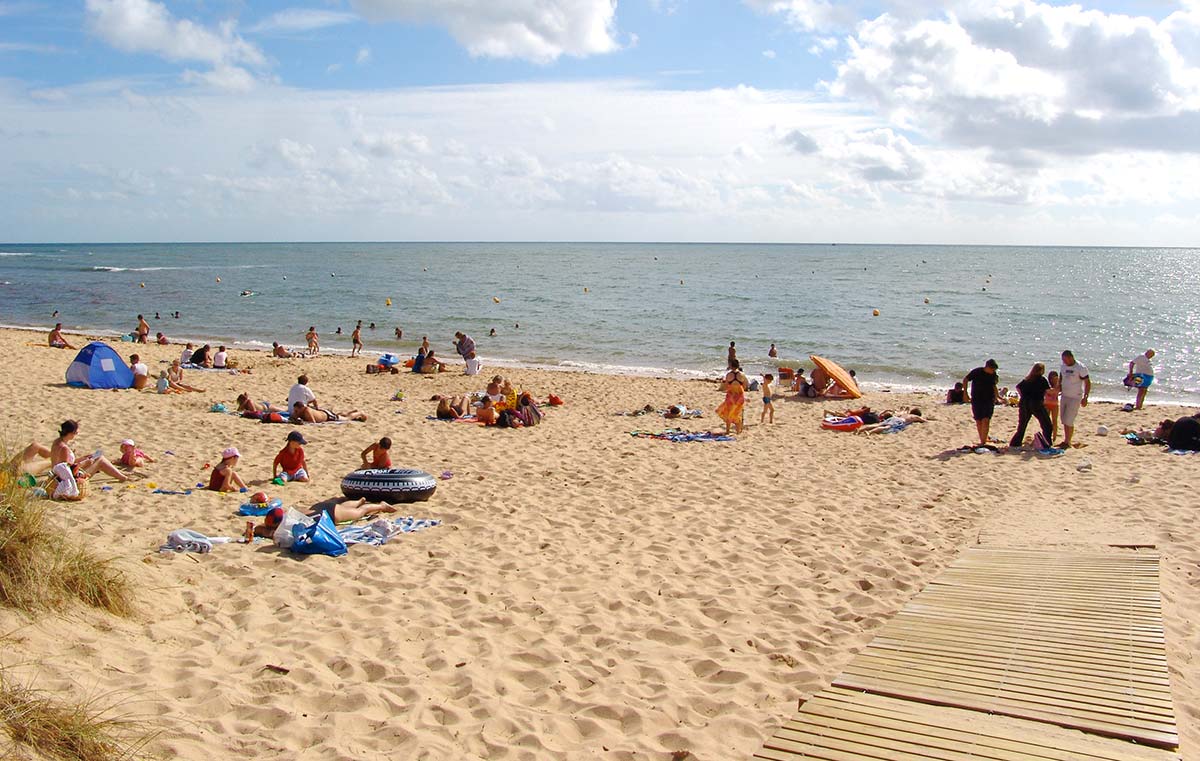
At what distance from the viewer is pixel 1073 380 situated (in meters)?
12.7

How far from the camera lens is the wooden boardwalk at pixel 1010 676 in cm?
394

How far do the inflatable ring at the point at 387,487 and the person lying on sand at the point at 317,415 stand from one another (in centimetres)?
491

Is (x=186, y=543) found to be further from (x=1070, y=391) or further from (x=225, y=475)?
(x=1070, y=391)

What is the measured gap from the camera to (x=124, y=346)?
25.4m

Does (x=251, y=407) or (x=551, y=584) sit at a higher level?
(x=251, y=407)

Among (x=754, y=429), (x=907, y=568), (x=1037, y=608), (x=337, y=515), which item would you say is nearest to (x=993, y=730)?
(x=1037, y=608)

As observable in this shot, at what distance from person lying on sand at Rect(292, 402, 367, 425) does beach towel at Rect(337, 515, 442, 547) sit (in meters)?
5.94

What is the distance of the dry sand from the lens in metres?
4.48

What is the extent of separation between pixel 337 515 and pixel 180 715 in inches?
151

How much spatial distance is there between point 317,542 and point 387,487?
160 centimetres

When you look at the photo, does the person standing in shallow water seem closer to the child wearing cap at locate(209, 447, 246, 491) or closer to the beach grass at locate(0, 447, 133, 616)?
the child wearing cap at locate(209, 447, 246, 491)

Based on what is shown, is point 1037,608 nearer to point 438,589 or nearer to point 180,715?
point 438,589

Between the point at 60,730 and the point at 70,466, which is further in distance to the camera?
the point at 70,466

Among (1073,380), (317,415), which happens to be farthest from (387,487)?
(1073,380)
